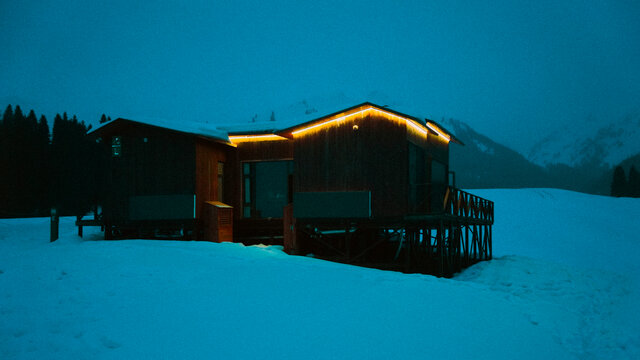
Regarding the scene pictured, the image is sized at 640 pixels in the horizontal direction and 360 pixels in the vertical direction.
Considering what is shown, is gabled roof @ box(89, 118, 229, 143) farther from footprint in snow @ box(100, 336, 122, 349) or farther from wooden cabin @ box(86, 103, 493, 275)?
footprint in snow @ box(100, 336, 122, 349)

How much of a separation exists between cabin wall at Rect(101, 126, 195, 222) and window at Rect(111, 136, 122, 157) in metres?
0.10

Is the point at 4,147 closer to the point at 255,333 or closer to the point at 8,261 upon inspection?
the point at 8,261

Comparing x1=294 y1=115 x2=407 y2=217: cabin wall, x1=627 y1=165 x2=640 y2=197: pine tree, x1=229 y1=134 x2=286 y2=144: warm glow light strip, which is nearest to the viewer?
x1=294 y1=115 x2=407 y2=217: cabin wall

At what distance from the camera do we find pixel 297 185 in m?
→ 16.5

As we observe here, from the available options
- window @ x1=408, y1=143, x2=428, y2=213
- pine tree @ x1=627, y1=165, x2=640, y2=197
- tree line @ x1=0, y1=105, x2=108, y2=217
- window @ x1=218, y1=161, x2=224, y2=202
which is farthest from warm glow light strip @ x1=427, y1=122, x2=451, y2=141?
pine tree @ x1=627, y1=165, x2=640, y2=197

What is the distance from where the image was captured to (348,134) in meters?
15.8

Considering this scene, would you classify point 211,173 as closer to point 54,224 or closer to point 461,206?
point 54,224

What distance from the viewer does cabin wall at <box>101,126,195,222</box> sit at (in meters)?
17.3

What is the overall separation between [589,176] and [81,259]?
515 feet

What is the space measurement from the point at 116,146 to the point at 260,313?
14.5 meters

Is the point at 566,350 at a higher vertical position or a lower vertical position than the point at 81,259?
lower

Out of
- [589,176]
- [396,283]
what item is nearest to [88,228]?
[396,283]

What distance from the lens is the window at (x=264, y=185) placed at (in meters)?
20.1

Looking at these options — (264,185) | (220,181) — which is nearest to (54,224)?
(220,181)
